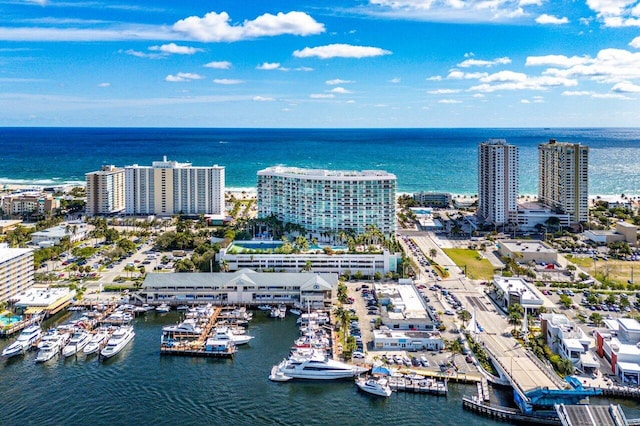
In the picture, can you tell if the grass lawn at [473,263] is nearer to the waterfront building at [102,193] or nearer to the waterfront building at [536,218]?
the waterfront building at [536,218]

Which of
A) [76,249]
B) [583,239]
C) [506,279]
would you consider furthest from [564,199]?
[76,249]

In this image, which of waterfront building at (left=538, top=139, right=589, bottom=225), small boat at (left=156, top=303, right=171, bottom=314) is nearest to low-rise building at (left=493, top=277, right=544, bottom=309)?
small boat at (left=156, top=303, right=171, bottom=314)

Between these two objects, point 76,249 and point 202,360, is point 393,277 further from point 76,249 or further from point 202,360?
point 76,249

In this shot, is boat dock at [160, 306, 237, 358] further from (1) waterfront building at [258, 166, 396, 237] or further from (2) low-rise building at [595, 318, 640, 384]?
(1) waterfront building at [258, 166, 396, 237]

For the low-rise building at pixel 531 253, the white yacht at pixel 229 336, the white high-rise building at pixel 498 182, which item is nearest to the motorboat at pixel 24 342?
the white yacht at pixel 229 336

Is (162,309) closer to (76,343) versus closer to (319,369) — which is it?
(76,343)
